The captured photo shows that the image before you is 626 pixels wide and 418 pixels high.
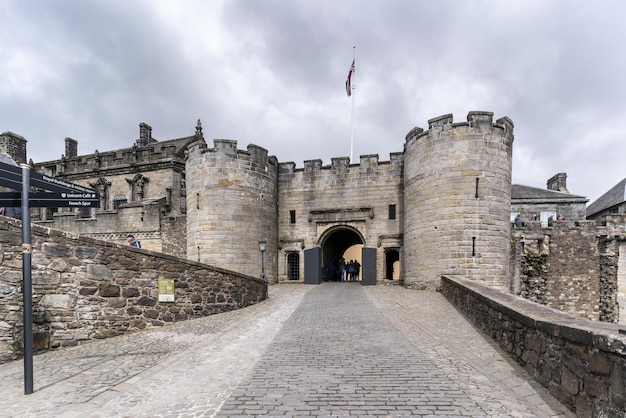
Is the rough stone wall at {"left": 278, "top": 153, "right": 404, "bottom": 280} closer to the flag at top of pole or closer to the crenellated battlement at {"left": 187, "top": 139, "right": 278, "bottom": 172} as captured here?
the crenellated battlement at {"left": 187, "top": 139, "right": 278, "bottom": 172}

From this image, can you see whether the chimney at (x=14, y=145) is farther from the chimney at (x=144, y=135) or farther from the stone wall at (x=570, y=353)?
the stone wall at (x=570, y=353)

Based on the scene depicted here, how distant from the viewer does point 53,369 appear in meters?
4.94

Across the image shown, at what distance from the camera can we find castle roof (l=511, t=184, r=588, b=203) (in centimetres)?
2662

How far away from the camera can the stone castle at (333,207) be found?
13.9m

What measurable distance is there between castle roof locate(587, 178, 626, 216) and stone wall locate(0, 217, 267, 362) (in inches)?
1288

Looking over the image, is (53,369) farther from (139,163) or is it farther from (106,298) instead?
(139,163)

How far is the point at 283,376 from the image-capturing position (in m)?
4.45

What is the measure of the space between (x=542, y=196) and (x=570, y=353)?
28.8 m

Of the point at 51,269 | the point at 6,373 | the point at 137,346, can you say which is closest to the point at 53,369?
the point at 6,373

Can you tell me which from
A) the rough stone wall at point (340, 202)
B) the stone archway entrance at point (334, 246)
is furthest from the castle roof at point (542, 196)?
the rough stone wall at point (340, 202)

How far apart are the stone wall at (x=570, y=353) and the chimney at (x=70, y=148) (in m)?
37.9

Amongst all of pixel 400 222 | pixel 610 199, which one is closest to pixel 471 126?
pixel 400 222

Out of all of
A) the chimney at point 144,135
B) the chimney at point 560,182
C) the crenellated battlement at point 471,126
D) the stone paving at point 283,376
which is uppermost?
the chimney at point 144,135

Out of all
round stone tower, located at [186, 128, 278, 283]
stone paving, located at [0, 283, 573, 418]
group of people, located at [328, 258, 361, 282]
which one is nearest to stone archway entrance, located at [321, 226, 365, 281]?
group of people, located at [328, 258, 361, 282]
